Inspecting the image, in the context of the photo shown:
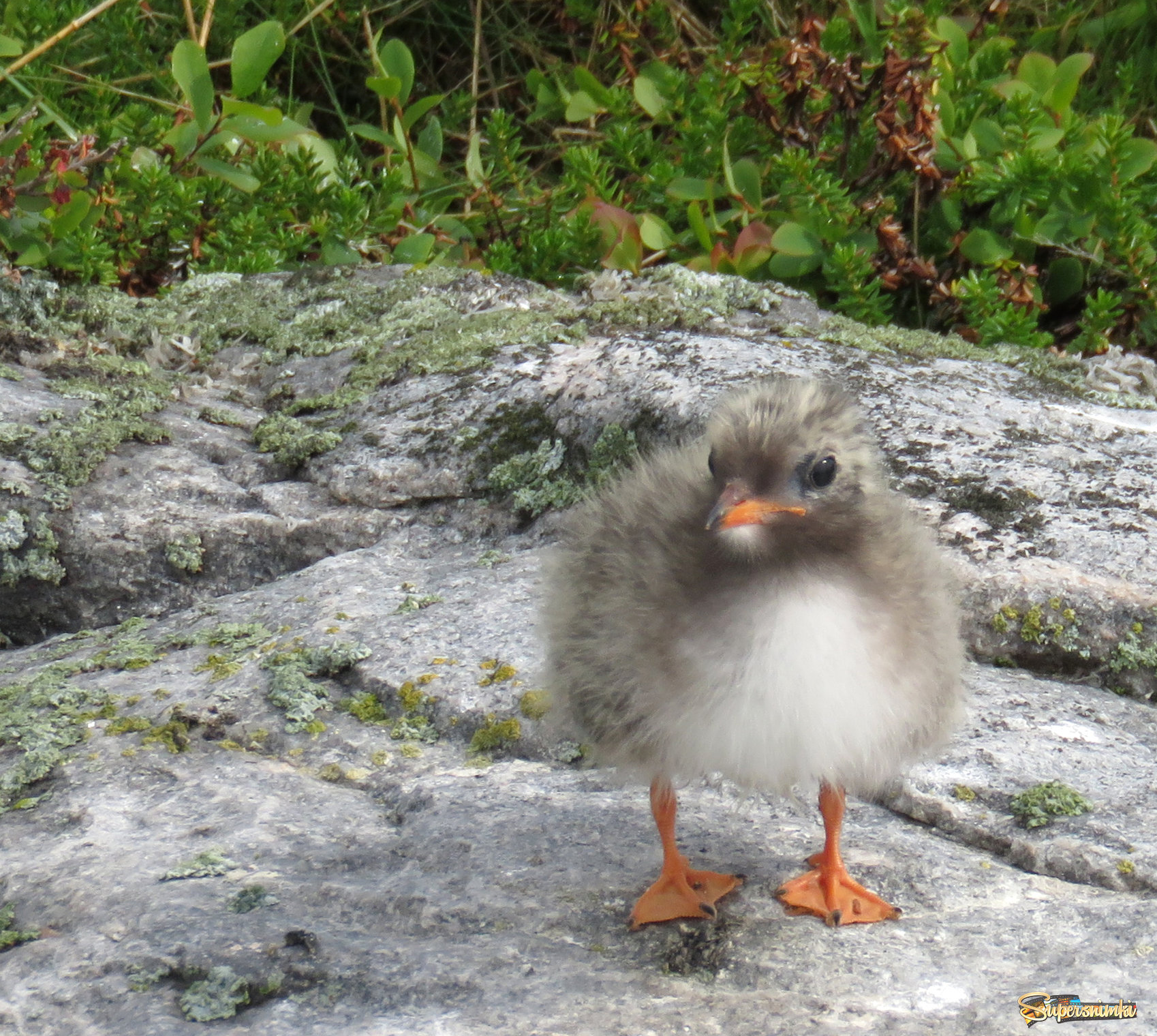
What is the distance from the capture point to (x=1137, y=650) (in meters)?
3.58

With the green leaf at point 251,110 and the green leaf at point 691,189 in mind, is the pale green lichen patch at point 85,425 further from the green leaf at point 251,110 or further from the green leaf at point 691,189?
the green leaf at point 691,189

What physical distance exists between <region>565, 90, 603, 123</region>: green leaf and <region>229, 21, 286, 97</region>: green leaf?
1.66 m

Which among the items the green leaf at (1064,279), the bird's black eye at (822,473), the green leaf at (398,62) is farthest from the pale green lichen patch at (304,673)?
the green leaf at (1064,279)

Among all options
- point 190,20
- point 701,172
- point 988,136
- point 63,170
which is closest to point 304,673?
point 63,170

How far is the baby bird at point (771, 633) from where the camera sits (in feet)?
8.57

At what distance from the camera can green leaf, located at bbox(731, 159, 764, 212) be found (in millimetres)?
6121

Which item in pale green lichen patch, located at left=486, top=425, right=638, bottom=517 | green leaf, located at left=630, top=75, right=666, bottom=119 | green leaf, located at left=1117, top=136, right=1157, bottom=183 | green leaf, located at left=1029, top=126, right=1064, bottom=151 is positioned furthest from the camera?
green leaf, located at left=630, top=75, right=666, bottom=119

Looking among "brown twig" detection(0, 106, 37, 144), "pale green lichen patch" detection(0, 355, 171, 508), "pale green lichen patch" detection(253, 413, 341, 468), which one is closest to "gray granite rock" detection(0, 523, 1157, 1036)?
"pale green lichen patch" detection(0, 355, 171, 508)

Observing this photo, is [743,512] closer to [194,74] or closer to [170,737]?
[170,737]

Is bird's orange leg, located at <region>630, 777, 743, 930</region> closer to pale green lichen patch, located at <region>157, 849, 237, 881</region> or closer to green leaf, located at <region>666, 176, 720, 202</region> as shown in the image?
pale green lichen patch, located at <region>157, 849, 237, 881</region>

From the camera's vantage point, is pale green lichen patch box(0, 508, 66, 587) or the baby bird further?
pale green lichen patch box(0, 508, 66, 587)

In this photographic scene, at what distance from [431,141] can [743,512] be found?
486cm

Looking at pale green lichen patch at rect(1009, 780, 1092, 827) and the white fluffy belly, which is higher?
the white fluffy belly

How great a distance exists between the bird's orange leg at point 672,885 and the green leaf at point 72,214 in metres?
3.82
